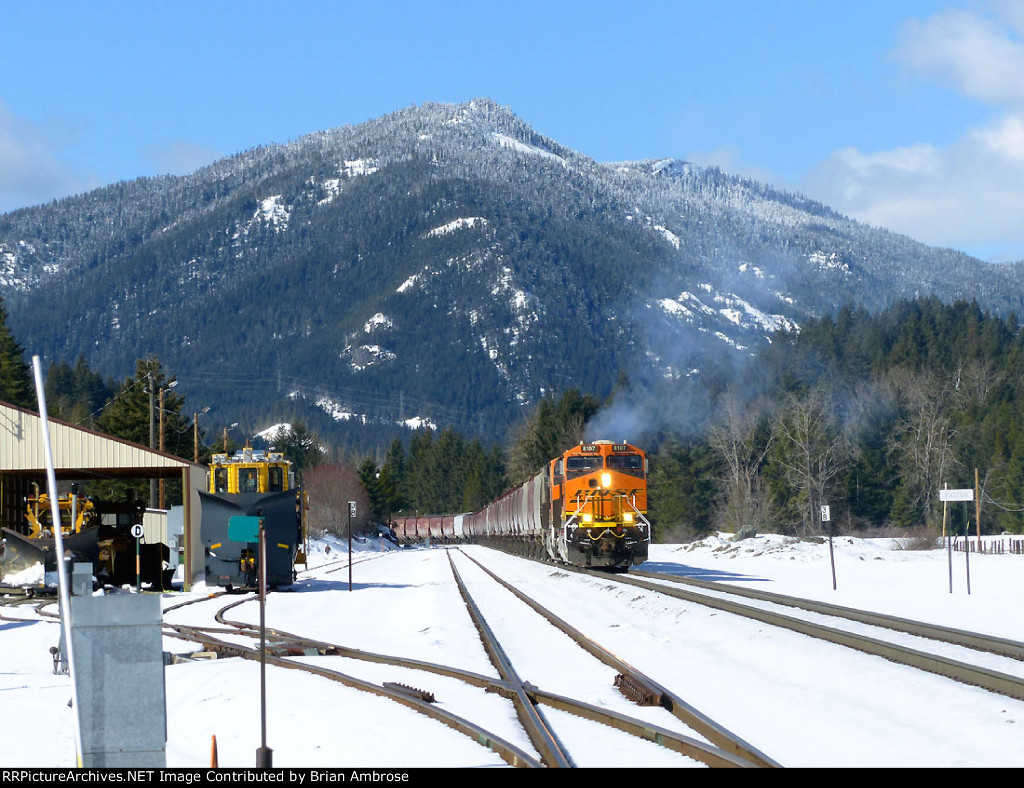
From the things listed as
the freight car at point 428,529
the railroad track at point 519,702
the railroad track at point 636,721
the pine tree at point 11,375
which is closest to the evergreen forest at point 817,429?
the pine tree at point 11,375

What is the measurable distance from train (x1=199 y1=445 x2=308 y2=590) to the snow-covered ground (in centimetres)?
210

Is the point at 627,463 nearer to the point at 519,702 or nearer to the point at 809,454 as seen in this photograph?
the point at 519,702

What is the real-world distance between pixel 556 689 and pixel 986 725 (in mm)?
4967

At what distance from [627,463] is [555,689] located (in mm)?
25496

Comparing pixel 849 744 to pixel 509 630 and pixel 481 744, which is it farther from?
pixel 509 630

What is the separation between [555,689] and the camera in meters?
14.7

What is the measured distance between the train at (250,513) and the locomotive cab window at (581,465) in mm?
8863

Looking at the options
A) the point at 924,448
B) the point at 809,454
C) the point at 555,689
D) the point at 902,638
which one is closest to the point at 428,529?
the point at 809,454

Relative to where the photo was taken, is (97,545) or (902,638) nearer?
(902,638)

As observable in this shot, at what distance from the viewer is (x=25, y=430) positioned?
37.9 metres

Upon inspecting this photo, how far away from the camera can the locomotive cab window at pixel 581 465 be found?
3941cm

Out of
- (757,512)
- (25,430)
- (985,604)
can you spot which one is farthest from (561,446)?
(985,604)

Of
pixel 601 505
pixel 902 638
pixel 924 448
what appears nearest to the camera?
pixel 902 638

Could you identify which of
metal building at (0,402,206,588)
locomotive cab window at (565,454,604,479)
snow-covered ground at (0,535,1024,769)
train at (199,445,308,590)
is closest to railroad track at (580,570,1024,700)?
snow-covered ground at (0,535,1024,769)
